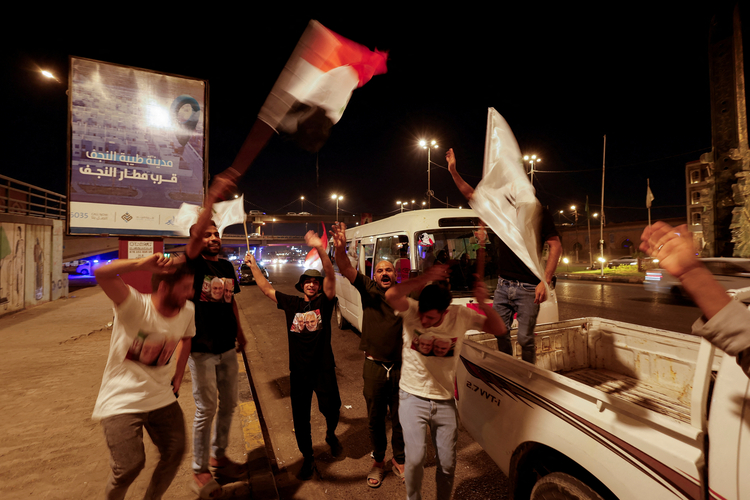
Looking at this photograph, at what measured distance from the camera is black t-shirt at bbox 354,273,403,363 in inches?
120

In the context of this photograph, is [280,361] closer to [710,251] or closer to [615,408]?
[615,408]

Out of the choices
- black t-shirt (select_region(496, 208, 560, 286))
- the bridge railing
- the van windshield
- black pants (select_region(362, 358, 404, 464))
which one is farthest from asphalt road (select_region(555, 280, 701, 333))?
the bridge railing

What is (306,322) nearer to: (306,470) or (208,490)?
(306,470)

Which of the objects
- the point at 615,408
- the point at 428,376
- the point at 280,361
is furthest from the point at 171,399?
the point at 280,361

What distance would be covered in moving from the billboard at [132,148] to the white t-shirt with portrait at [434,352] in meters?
7.08

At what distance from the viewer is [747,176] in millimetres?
12008

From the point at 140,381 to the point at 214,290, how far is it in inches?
40.6

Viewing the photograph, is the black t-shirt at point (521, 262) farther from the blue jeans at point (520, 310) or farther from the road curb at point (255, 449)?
the road curb at point (255, 449)

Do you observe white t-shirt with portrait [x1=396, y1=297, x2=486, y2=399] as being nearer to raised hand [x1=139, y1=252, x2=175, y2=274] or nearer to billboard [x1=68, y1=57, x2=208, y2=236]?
raised hand [x1=139, y1=252, x2=175, y2=274]

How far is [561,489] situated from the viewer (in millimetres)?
1841

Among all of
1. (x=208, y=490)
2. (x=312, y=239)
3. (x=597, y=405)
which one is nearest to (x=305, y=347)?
(x=312, y=239)

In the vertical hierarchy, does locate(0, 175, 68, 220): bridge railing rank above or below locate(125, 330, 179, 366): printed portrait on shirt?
above

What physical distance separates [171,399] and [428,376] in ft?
5.92

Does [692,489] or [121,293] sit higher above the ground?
[121,293]
